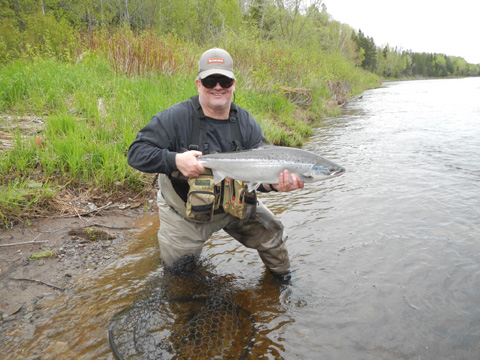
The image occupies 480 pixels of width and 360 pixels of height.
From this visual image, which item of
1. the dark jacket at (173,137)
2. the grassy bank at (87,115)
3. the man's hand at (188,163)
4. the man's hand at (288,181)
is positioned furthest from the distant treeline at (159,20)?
the man's hand at (288,181)

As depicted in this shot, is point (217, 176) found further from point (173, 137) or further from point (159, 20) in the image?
point (159, 20)

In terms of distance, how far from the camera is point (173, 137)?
324cm

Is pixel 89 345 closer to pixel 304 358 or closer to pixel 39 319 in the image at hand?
pixel 39 319

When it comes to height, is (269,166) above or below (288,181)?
above

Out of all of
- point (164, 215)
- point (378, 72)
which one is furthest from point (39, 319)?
point (378, 72)

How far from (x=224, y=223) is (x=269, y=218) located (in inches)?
19.6

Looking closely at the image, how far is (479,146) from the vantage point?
9.90 meters

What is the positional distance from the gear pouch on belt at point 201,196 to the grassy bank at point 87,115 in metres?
2.53

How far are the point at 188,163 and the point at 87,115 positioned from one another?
4.39m

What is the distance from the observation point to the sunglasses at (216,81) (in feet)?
10.5

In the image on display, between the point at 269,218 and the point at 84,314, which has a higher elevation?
the point at 269,218

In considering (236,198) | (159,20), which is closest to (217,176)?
(236,198)

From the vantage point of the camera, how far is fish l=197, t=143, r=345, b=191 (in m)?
3.05

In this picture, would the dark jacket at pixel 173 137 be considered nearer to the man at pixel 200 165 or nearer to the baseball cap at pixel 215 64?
the man at pixel 200 165
